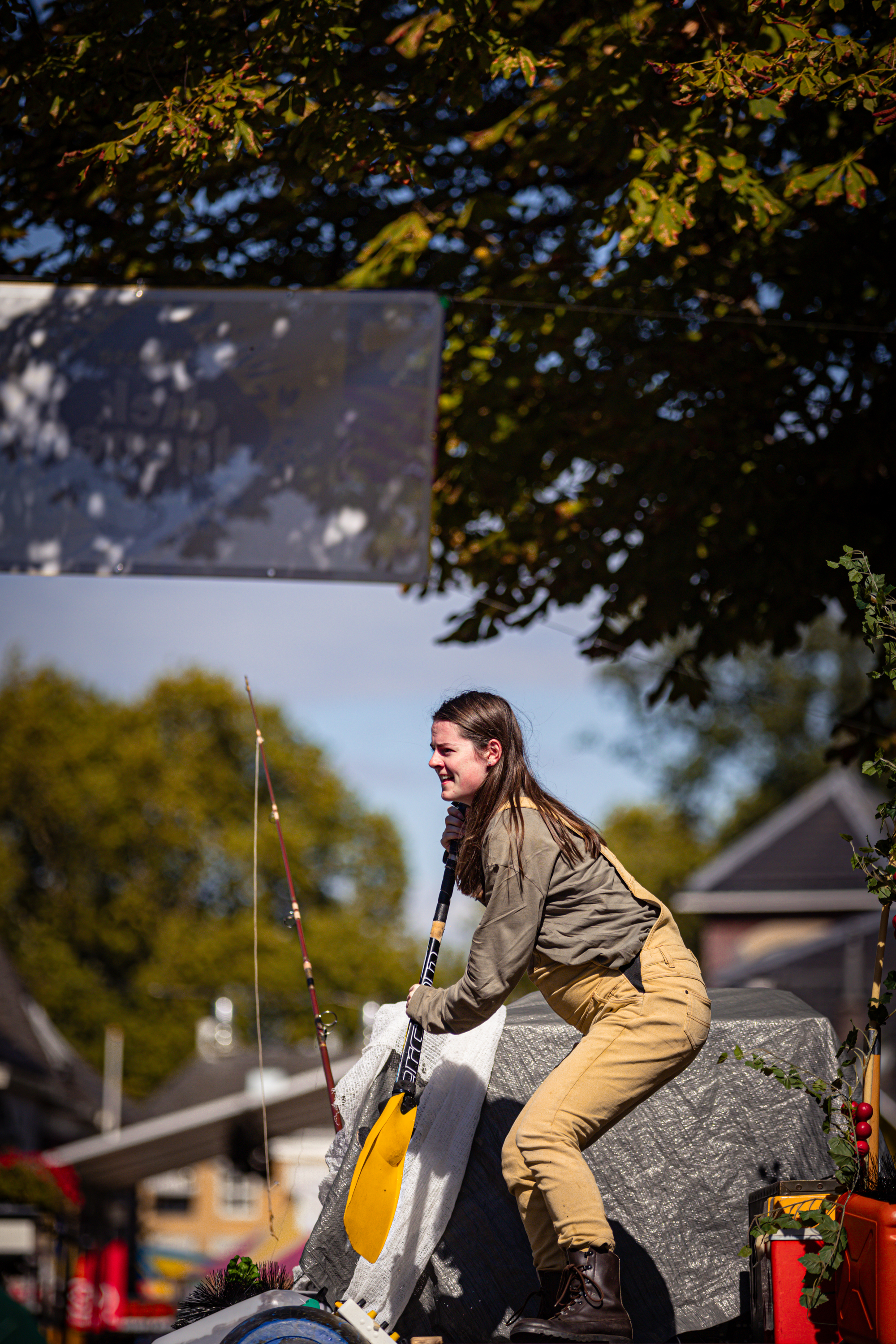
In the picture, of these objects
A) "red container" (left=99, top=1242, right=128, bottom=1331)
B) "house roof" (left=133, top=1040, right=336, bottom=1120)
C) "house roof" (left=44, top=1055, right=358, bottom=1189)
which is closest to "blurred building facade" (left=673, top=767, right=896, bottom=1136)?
"house roof" (left=133, top=1040, right=336, bottom=1120)

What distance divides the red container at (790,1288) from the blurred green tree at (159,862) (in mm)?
36651

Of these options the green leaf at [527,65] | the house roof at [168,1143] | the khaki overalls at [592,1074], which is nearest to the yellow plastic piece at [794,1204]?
the khaki overalls at [592,1074]

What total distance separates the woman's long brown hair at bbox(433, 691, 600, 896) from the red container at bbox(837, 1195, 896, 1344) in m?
1.15

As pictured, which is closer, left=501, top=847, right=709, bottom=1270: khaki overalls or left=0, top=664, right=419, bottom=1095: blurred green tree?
left=501, top=847, right=709, bottom=1270: khaki overalls

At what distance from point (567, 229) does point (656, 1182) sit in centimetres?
527

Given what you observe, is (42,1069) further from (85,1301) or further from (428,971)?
(428,971)

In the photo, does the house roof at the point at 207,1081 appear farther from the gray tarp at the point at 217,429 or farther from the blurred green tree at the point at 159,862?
the gray tarp at the point at 217,429

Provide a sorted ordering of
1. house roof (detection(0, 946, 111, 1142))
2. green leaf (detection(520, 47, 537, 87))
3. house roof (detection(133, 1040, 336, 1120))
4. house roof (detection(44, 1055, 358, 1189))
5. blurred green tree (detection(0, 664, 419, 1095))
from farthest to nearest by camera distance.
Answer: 1. blurred green tree (detection(0, 664, 419, 1095))
2. house roof (detection(133, 1040, 336, 1120))
3. house roof (detection(0, 946, 111, 1142))
4. house roof (detection(44, 1055, 358, 1189))
5. green leaf (detection(520, 47, 537, 87))

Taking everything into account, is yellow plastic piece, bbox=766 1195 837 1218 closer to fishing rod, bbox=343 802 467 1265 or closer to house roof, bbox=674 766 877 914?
fishing rod, bbox=343 802 467 1265

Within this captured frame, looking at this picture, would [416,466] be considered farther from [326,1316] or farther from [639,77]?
[326,1316]

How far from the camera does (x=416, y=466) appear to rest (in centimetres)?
673

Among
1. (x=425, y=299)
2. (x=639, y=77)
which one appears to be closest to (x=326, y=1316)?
(x=425, y=299)

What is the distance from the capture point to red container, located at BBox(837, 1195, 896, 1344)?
3301mm

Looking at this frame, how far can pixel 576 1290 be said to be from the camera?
339 cm
